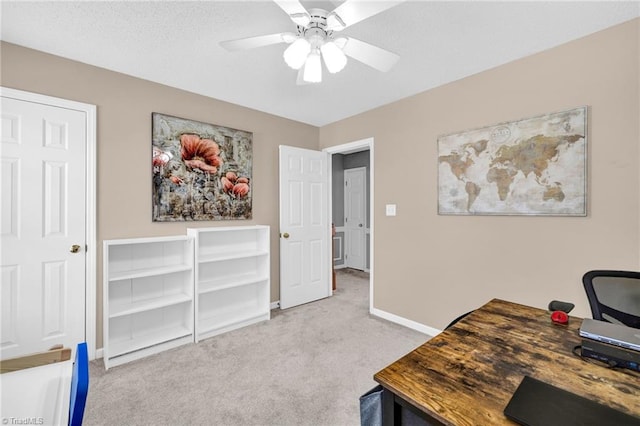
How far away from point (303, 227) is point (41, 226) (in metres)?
2.53

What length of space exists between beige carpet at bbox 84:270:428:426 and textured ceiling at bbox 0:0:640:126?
2.51m

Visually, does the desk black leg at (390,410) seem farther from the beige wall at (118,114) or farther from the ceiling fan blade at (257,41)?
the beige wall at (118,114)

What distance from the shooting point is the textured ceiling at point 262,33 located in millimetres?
1709

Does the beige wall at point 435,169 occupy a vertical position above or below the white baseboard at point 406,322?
above

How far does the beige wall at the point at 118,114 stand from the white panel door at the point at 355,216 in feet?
10.9

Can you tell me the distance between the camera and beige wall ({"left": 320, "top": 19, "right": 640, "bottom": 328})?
1.86 m

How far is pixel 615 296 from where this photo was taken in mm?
1396

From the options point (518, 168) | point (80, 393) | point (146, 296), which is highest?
point (518, 168)

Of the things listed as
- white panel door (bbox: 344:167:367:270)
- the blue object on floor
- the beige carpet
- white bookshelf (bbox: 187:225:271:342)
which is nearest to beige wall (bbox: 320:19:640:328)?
the beige carpet

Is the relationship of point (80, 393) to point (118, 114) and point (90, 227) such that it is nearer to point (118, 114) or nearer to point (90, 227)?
point (90, 227)

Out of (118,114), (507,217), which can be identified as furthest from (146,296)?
(507,217)

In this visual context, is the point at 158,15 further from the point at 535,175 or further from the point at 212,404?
the point at 535,175

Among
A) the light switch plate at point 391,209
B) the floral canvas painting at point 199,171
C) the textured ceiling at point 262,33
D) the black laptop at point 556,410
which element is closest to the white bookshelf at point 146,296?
the floral canvas painting at point 199,171

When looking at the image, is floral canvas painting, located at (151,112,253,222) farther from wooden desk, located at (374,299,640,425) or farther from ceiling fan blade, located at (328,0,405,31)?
wooden desk, located at (374,299,640,425)
